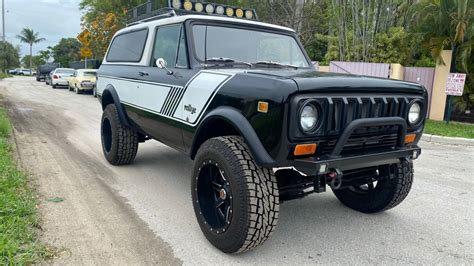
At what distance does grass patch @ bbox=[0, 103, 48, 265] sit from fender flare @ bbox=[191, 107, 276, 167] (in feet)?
5.71

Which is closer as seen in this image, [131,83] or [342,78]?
[342,78]

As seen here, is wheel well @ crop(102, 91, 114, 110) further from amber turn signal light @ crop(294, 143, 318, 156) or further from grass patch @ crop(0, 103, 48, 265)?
amber turn signal light @ crop(294, 143, 318, 156)

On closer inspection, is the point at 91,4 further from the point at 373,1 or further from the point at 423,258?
the point at 423,258

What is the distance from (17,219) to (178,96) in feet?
5.95

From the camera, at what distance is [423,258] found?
3.28 metres

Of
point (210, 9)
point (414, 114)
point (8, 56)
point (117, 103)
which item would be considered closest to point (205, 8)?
point (210, 9)

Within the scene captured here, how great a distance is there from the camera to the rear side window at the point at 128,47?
519 cm

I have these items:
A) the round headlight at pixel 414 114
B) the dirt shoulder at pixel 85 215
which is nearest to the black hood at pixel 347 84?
the round headlight at pixel 414 114

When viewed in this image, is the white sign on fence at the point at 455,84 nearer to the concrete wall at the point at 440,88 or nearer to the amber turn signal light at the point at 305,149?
the concrete wall at the point at 440,88

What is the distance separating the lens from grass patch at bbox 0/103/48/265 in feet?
9.73

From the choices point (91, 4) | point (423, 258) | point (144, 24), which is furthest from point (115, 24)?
point (423, 258)

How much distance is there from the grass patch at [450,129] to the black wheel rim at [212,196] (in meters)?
7.66

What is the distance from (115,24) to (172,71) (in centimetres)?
2125

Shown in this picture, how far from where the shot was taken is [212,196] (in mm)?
3547
